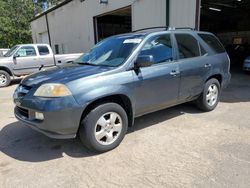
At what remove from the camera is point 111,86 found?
353 centimetres

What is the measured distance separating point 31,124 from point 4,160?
72cm

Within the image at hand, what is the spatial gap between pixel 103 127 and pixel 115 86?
64 centimetres

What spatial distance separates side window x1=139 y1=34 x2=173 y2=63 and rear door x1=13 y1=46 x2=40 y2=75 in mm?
8127

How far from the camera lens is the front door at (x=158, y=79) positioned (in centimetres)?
396

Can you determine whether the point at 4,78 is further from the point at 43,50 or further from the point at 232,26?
the point at 232,26

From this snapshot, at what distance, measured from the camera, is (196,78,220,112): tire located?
5.21m

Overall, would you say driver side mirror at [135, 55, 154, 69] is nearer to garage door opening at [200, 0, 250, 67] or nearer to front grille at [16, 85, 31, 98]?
front grille at [16, 85, 31, 98]

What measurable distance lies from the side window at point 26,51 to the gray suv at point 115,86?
7250mm

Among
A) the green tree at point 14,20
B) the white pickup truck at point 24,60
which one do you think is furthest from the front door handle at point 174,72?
the green tree at point 14,20

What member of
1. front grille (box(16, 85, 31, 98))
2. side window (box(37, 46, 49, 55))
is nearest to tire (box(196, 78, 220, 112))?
front grille (box(16, 85, 31, 98))

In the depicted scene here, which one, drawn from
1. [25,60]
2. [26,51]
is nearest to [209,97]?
[25,60]

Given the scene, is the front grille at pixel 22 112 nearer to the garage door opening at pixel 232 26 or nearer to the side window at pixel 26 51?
the side window at pixel 26 51

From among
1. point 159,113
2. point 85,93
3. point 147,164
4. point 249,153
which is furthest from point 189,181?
point 159,113

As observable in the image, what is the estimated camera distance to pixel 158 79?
413cm
